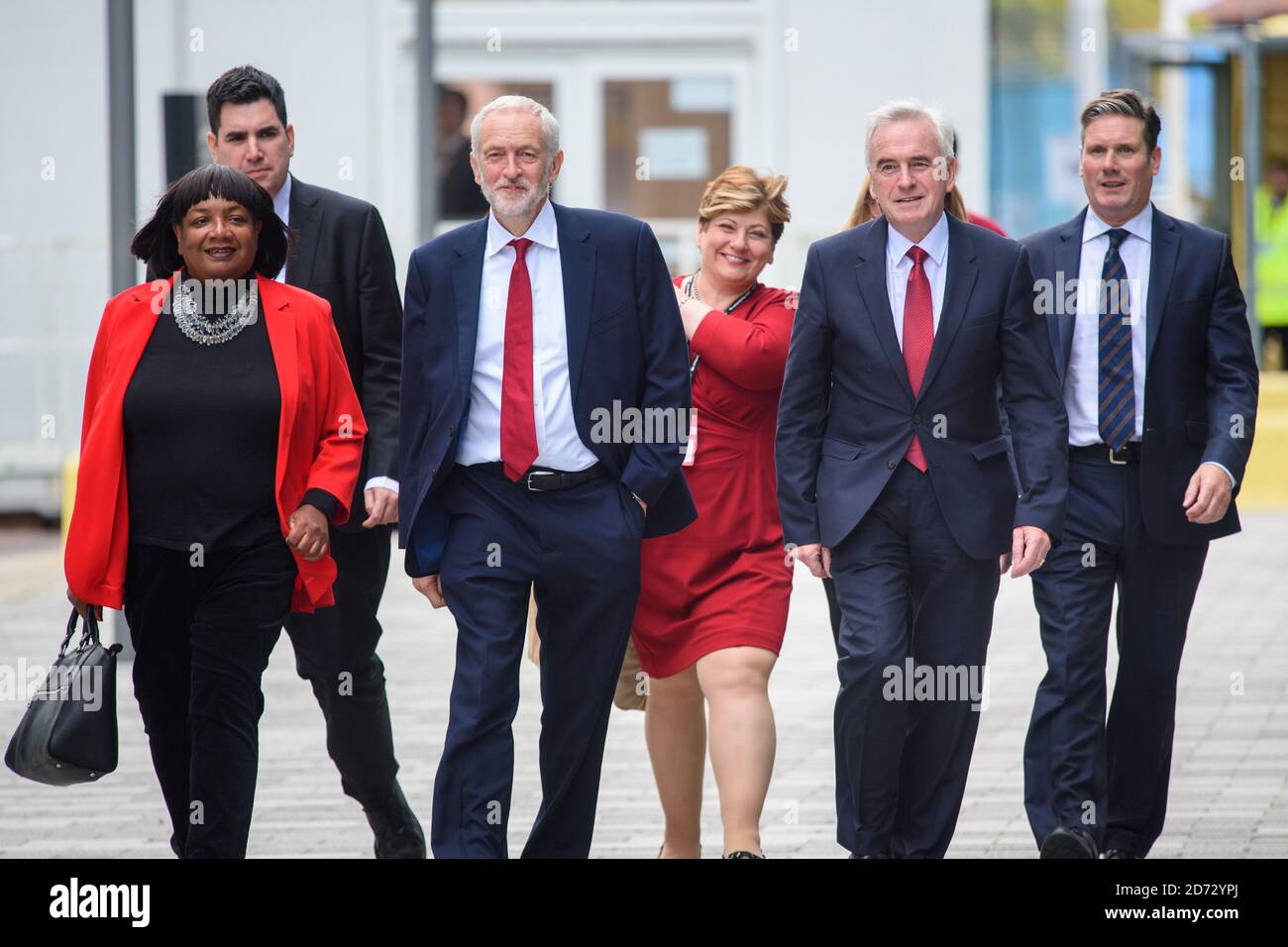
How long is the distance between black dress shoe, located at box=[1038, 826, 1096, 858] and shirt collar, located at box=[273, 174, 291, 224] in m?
2.56

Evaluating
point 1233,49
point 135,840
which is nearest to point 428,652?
point 135,840

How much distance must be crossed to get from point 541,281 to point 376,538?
1104 mm

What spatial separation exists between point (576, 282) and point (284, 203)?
1049 mm

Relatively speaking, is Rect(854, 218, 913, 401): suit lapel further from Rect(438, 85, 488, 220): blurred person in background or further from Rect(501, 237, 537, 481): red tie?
Rect(438, 85, 488, 220): blurred person in background

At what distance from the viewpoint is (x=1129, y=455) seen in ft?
18.8

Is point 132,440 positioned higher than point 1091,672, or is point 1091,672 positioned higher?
point 132,440

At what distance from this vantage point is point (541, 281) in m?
5.18

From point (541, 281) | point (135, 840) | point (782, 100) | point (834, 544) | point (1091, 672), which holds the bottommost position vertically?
point (135, 840)

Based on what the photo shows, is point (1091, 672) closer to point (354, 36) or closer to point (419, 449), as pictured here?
point (419, 449)

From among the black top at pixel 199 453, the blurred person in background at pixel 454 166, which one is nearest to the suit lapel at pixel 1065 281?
the black top at pixel 199 453

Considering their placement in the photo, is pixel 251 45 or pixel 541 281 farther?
pixel 251 45

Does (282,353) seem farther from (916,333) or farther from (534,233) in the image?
(916,333)

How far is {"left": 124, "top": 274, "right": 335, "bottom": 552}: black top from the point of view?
5004mm

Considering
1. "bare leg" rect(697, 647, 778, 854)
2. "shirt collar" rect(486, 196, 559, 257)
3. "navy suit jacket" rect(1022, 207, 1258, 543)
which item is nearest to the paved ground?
"bare leg" rect(697, 647, 778, 854)
